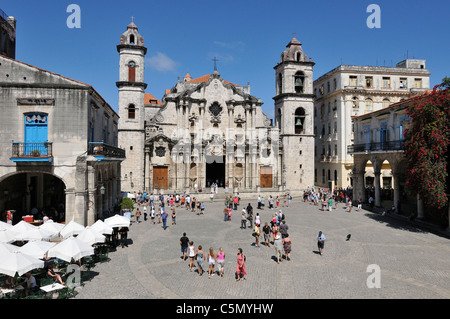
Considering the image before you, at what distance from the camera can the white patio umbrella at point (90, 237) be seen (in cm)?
1329

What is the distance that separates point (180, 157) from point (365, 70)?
95.5 ft

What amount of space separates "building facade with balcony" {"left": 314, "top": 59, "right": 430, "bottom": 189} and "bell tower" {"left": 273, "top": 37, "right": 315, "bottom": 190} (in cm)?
438

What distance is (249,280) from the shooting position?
1262 centimetres

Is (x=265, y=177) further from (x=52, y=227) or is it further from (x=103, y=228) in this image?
(x=52, y=227)

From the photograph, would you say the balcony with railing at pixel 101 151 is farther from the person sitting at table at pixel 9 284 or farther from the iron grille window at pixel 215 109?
the iron grille window at pixel 215 109

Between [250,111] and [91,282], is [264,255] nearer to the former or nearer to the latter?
[91,282]

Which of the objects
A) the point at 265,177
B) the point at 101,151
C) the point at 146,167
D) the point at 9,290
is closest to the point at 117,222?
the point at 101,151

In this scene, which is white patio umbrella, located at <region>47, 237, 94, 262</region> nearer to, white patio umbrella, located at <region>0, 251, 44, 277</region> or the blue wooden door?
white patio umbrella, located at <region>0, 251, 44, 277</region>

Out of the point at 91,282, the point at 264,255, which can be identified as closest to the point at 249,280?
the point at 264,255

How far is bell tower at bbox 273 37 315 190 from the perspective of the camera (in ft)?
140

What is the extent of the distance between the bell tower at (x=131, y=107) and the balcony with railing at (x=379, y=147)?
25126mm

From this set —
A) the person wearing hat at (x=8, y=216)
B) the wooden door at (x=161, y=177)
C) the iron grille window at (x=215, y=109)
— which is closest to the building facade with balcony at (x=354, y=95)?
the iron grille window at (x=215, y=109)

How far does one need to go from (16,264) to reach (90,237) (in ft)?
12.1

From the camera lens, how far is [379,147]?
2934 cm
